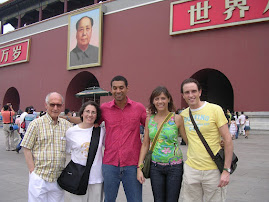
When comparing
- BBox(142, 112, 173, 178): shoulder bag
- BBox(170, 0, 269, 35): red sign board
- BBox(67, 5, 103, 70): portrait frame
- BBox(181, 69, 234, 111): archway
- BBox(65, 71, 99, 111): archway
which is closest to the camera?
BBox(142, 112, 173, 178): shoulder bag

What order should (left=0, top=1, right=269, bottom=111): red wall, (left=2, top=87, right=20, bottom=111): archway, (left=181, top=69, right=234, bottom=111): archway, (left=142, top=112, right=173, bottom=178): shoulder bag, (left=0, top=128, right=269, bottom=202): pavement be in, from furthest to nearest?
1. (left=2, top=87, right=20, bottom=111): archway
2. (left=181, top=69, right=234, bottom=111): archway
3. (left=0, top=1, right=269, bottom=111): red wall
4. (left=0, top=128, right=269, bottom=202): pavement
5. (left=142, top=112, right=173, bottom=178): shoulder bag

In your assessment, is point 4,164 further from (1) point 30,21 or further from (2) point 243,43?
(1) point 30,21

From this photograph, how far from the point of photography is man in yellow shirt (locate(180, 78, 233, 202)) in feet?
6.73

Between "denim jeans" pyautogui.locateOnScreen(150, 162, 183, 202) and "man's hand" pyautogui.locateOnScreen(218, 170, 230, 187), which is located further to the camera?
"denim jeans" pyautogui.locateOnScreen(150, 162, 183, 202)

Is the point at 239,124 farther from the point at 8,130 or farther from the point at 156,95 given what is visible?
the point at 156,95

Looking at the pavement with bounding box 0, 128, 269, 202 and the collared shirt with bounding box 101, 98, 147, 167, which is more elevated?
the collared shirt with bounding box 101, 98, 147, 167

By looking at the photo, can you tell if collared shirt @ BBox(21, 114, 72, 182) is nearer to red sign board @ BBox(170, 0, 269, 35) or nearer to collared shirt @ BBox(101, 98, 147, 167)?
collared shirt @ BBox(101, 98, 147, 167)

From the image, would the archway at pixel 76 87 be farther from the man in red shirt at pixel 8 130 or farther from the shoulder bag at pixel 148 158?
the shoulder bag at pixel 148 158

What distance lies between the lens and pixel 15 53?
19672 mm

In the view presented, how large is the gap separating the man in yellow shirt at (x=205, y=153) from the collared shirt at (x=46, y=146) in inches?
42.9

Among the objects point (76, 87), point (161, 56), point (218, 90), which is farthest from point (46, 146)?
point (218, 90)

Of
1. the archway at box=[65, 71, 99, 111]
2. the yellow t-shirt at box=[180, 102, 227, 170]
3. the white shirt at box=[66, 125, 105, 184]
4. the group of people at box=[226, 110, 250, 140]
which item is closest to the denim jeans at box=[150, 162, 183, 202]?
the yellow t-shirt at box=[180, 102, 227, 170]

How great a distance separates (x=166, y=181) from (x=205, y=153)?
44 centimetres

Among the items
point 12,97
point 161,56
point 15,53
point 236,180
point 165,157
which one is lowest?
point 236,180
